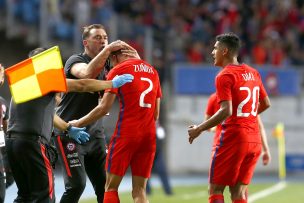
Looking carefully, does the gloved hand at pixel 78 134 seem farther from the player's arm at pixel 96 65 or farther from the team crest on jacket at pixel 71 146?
the player's arm at pixel 96 65

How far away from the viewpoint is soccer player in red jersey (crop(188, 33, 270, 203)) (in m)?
9.78

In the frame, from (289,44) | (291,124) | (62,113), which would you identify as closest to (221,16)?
(289,44)

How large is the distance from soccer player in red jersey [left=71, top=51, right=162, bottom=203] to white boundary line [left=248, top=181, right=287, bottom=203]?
23.3ft

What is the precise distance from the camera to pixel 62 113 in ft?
34.1

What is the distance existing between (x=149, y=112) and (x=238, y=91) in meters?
0.99

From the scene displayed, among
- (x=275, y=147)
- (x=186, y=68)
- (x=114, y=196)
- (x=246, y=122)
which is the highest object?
(x=246, y=122)

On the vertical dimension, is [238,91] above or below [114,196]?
above

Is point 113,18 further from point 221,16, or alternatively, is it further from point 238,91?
point 238,91

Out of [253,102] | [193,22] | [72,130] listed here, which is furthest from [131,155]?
[193,22]

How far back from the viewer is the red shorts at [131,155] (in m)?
9.56

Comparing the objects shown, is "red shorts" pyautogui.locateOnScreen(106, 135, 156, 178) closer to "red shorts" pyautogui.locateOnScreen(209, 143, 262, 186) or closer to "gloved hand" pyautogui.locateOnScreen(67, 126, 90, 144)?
"gloved hand" pyautogui.locateOnScreen(67, 126, 90, 144)

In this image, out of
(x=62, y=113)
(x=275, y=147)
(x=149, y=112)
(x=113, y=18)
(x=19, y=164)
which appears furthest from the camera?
(x=275, y=147)

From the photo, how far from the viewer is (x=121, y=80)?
9.36 metres

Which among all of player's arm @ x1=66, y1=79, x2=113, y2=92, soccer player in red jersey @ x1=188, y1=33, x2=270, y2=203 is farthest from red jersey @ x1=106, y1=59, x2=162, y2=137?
soccer player in red jersey @ x1=188, y1=33, x2=270, y2=203
